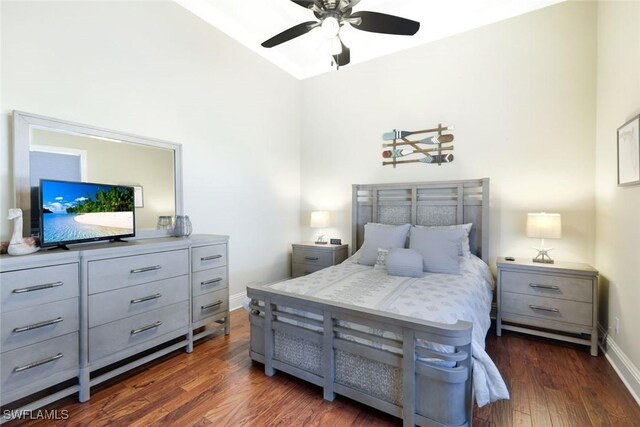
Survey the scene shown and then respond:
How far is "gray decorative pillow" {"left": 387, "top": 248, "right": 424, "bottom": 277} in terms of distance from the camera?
2.49m

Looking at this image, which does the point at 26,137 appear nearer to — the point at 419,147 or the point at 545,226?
the point at 419,147

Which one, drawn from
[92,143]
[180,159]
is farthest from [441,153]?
[92,143]

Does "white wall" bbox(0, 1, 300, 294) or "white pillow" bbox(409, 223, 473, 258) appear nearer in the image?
"white wall" bbox(0, 1, 300, 294)

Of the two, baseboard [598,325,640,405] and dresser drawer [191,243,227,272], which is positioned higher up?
dresser drawer [191,243,227,272]

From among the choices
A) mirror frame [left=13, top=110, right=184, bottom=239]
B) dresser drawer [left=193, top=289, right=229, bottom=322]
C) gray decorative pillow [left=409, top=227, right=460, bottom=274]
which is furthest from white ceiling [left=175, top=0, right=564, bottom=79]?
dresser drawer [left=193, top=289, right=229, bottom=322]

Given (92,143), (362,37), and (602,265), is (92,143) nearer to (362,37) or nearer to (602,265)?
(362,37)

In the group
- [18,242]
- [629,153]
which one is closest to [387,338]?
[629,153]

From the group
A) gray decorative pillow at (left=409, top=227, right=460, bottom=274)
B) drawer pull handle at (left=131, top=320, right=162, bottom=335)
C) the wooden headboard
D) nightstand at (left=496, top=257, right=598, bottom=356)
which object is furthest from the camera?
the wooden headboard

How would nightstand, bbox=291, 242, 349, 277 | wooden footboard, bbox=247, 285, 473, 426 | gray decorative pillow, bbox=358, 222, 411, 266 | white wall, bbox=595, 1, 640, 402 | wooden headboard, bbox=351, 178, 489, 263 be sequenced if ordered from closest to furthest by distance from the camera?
wooden footboard, bbox=247, 285, 473, 426 → white wall, bbox=595, 1, 640, 402 → gray decorative pillow, bbox=358, 222, 411, 266 → wooden headboard, bbox=351, 178, 489, 263 → nightstand, bbox=291, 242, 349, 277

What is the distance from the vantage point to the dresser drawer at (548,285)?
7.95 feet

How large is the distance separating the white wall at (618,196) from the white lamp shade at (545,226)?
328mm

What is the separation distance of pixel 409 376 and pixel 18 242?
2.36 metres

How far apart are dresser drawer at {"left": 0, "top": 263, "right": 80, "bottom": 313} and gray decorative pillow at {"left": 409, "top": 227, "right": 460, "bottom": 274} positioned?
2654mm

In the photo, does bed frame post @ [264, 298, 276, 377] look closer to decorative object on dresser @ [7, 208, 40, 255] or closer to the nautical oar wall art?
decorative object on dresser @ [7, 208, 40, 255]
